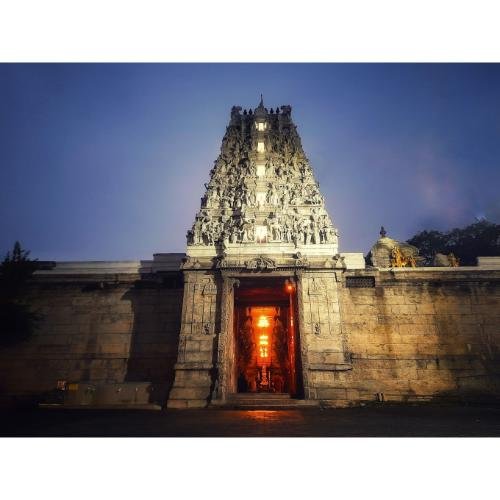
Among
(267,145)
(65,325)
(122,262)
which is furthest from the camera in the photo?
(267,145)

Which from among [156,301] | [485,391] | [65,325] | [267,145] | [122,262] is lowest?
[485,391]

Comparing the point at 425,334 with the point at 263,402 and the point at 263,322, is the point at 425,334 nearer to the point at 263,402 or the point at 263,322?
the point at 263,402

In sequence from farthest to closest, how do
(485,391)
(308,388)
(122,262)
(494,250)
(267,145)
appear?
(494,250), (267,145), (122,262), (485,391), (308,388)

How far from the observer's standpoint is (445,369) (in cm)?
1588

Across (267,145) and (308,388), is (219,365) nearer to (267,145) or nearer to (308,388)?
(308,388)

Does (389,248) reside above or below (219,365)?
above

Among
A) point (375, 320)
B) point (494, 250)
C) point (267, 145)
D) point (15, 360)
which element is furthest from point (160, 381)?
point (494, 250)

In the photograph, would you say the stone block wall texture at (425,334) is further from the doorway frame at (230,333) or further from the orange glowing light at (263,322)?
the orange glowing light at (263,322)

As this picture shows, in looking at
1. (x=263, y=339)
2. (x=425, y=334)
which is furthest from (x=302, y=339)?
(x=263, y=339)

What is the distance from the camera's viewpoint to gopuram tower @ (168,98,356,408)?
14398mm

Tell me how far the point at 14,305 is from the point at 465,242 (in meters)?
42.3

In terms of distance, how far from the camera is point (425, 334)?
54.2 ft

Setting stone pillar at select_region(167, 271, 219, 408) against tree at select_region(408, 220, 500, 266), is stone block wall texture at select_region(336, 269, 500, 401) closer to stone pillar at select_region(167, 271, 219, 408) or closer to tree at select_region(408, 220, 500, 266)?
stone pillar at select_region(167, 271, 219, 408)

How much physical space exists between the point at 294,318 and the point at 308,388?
3271mm
